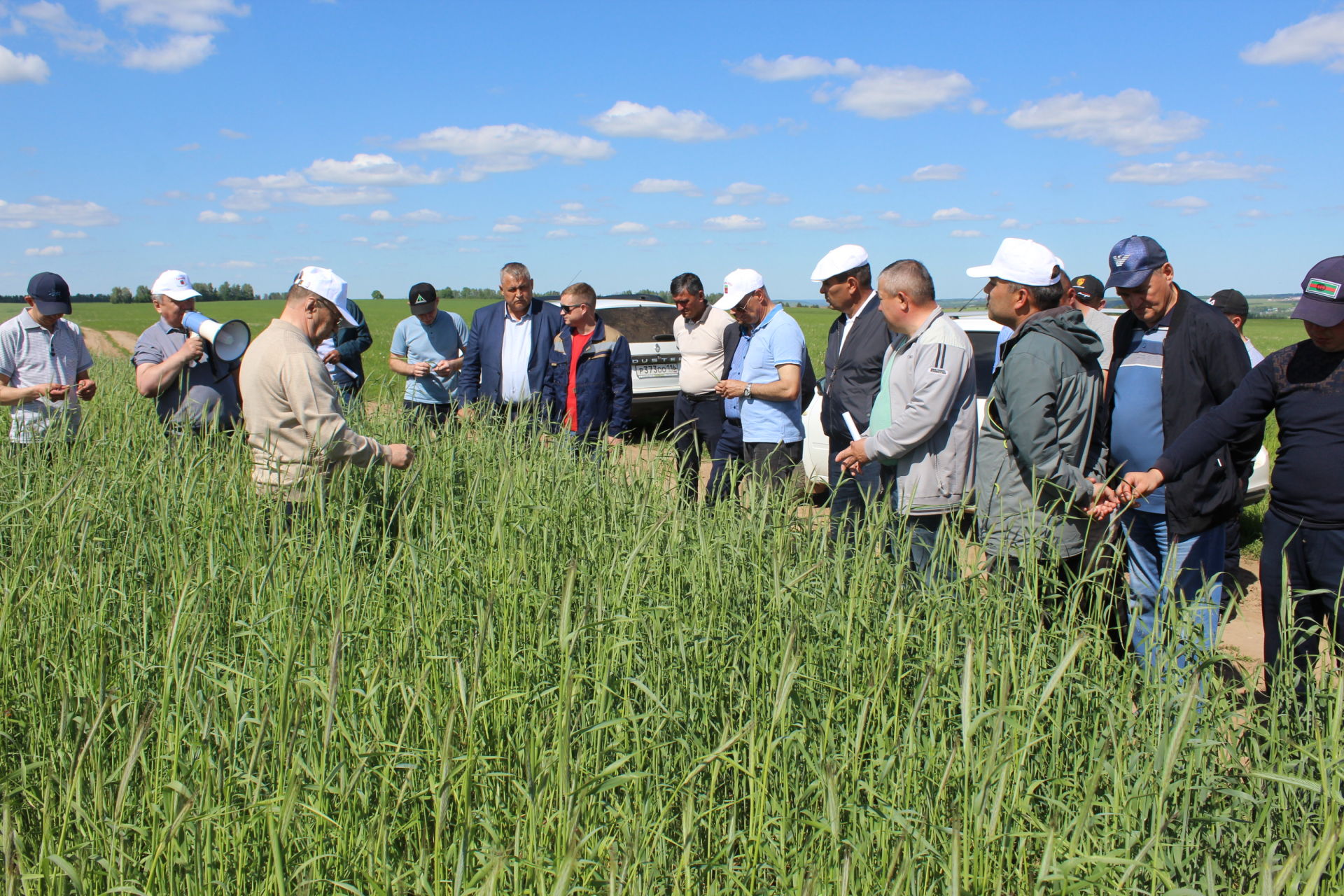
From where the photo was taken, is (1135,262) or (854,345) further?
(854,345)

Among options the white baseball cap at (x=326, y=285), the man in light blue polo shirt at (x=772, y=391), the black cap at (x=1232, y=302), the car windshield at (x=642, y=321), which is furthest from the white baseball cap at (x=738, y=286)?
the car windshield at (x=642, y=321)

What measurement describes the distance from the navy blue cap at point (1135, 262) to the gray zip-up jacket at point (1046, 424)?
0.23 metres

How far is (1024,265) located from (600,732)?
2.63 m

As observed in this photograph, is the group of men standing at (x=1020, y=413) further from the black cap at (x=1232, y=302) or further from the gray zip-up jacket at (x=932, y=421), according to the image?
the black cap at (x=1232, y=302)

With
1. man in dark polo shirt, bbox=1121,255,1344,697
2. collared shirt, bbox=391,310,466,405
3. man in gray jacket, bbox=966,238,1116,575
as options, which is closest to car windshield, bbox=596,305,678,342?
collared shirt, bbox=391,310,466,405

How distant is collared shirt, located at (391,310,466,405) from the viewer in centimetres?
753

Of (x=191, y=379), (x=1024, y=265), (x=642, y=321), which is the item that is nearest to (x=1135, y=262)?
(x=1024, y=265)

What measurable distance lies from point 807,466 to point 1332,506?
4.95 m

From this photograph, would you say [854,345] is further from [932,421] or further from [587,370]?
[587,370]

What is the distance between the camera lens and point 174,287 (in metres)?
5.30

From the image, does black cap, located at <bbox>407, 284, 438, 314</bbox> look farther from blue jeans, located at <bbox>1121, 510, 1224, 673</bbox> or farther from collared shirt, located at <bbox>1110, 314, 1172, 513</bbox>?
blue jeans, located at <bbox>1121, 510, 1224, 673</bbox>

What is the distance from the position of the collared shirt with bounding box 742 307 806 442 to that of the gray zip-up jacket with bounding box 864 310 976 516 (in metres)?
1.43

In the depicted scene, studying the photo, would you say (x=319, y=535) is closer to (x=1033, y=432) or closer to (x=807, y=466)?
(x=1033, y=432)

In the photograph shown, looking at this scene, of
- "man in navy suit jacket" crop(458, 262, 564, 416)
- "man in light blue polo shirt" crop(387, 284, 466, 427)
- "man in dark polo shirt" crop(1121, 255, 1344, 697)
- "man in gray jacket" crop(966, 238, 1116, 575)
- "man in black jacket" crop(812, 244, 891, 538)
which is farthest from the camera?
"man in light blue polo shirt" crop(387, 284, 466, 427)
